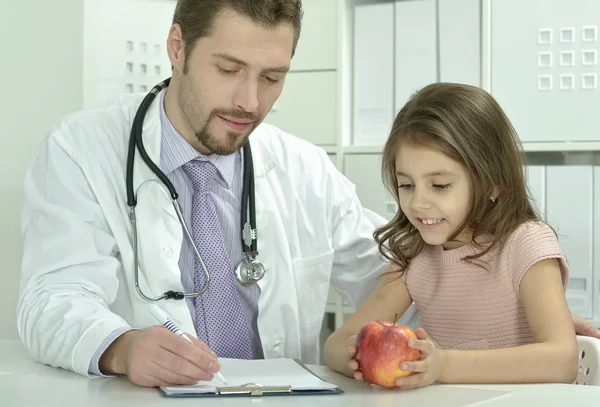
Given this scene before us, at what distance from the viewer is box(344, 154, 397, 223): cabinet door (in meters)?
2.66

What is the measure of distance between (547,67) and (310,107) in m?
0.72

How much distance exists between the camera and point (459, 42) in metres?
2.55

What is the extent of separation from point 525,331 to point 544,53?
126 centimetres

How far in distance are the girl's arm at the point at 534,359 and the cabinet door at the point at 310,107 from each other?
147cm

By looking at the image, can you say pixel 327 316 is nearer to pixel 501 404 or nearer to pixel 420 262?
pixel 420 262

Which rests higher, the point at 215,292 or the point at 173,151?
the point at 173,151

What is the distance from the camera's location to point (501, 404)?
109 cm

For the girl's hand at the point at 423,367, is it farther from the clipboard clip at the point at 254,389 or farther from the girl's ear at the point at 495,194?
the girl's ear at the point at 495,194

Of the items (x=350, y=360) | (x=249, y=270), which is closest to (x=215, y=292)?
(x=249, y=270)

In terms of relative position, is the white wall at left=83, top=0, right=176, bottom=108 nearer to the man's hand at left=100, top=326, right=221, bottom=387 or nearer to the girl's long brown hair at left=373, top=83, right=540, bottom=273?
the girl's long brown hair at left=373, top=83, right=540, bottom=273

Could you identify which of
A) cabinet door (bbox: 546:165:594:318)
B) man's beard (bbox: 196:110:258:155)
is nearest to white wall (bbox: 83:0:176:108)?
man's beard (bbox: 196:110:258:155)

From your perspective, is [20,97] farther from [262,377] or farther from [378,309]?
[262,377]

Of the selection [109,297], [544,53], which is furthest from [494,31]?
[109,297]

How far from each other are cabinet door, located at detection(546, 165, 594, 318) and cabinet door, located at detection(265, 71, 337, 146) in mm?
683
